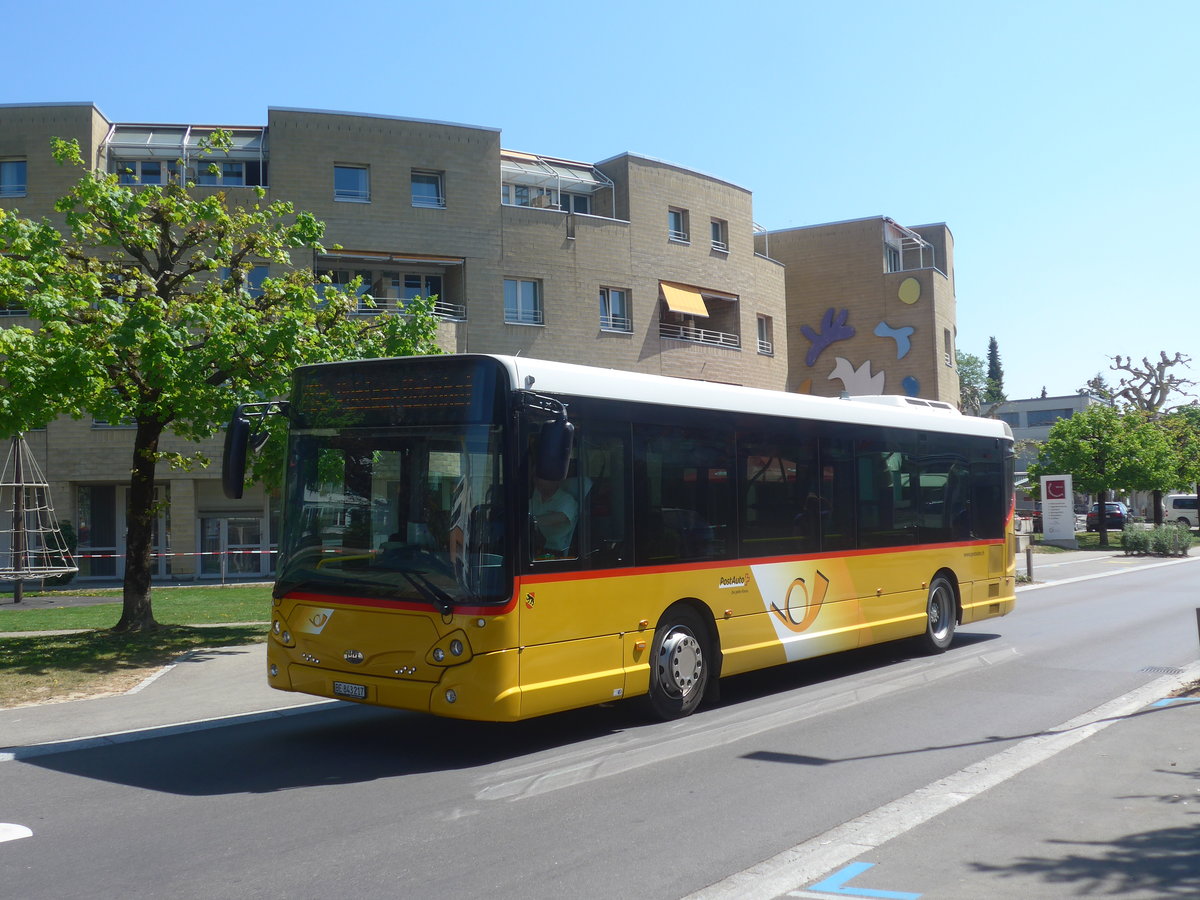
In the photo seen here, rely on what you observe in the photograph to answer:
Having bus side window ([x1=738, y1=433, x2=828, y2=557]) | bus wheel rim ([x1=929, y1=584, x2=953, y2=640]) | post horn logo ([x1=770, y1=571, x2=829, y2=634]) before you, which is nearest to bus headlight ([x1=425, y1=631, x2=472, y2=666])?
bus side window ([x1=738, y1=433, x2=828, y2=557])

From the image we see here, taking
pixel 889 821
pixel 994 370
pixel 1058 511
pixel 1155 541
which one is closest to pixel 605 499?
pixel 889 821

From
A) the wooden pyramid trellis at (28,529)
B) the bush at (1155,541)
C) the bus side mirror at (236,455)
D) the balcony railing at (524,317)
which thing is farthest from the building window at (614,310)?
the bus side mirror at (236,455)

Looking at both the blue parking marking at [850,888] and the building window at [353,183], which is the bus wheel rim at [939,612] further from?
the building window at [353,183]

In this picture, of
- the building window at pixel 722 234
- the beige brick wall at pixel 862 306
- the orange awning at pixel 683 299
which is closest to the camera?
the orange awning at pixel 683 299

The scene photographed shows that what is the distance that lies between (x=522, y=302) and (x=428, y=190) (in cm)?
432

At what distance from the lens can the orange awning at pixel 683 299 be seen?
35812 mm

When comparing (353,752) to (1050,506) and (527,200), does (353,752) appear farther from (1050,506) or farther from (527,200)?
(1050,506)

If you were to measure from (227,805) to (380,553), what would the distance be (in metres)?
2.06

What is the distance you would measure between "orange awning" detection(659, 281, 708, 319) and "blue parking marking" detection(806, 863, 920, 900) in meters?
31.0

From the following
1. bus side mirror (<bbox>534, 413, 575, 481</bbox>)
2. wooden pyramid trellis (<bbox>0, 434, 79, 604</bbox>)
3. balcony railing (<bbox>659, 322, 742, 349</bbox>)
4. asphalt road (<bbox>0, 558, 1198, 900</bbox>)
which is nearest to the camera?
asphalt road (<bbox>0, 558, 1198, 900</bbox>)

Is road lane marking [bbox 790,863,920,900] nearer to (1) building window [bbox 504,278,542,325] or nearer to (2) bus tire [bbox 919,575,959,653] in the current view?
(2) bus tire [bbox 919,575,959,653]

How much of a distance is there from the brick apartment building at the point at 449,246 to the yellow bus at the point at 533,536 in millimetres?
20818

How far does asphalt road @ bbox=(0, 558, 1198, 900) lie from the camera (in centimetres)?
530

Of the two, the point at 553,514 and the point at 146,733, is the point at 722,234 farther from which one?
the point at 146,733
